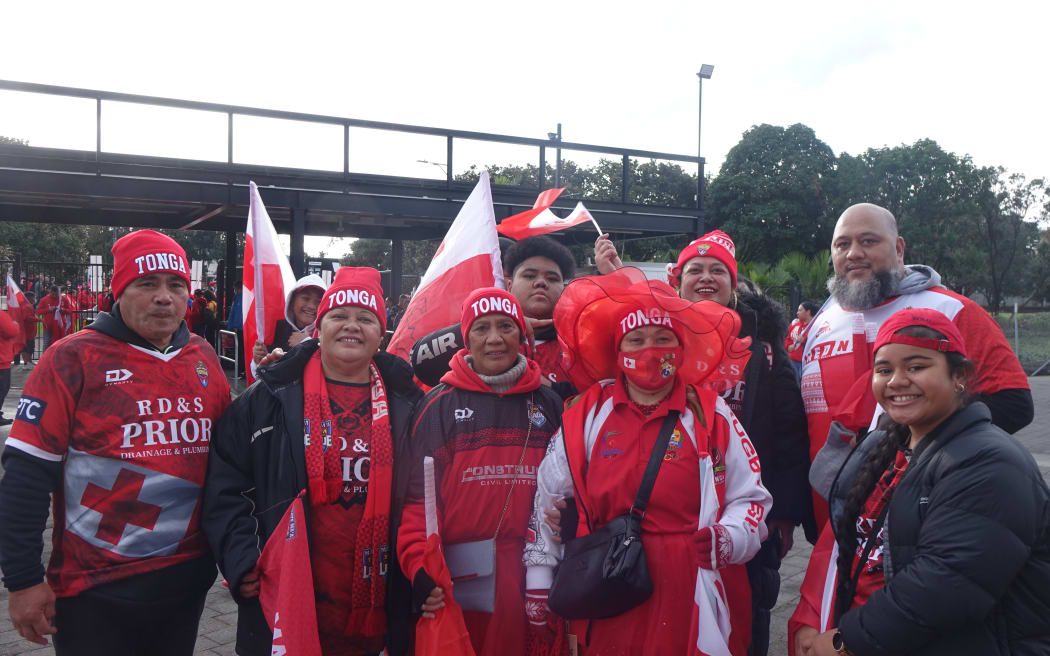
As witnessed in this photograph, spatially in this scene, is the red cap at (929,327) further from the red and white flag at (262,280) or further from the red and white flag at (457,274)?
the red and white flag at (262,280)

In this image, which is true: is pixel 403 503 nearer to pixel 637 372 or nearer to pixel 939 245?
pixel 637 372

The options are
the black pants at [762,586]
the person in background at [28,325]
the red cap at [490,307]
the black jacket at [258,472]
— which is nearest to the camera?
the black jacket at [258,472]

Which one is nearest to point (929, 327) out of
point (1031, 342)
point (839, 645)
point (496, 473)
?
point (839, 645)

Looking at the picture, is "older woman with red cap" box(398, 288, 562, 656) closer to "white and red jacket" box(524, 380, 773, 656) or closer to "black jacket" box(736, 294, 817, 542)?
"white and red jacket" box(524, 380, 773, 656)

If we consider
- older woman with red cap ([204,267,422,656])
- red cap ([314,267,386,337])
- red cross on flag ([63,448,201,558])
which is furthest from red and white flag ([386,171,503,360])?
red cross on flag ([63,448,201,558])

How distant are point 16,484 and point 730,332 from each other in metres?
2.57

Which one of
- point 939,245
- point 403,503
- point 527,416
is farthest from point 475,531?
point 939,245

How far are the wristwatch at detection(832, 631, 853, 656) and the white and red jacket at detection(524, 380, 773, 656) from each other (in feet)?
1.15

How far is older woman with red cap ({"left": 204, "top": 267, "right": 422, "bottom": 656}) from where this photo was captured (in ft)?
8.85

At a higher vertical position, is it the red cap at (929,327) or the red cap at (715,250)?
the red cap at (715,250)

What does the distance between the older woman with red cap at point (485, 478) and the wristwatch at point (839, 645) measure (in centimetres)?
106

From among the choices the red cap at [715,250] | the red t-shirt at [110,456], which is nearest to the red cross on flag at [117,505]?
the red t-shirt at [110,456]

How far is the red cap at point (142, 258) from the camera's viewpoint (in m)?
2.85

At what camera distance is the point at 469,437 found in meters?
2.88
